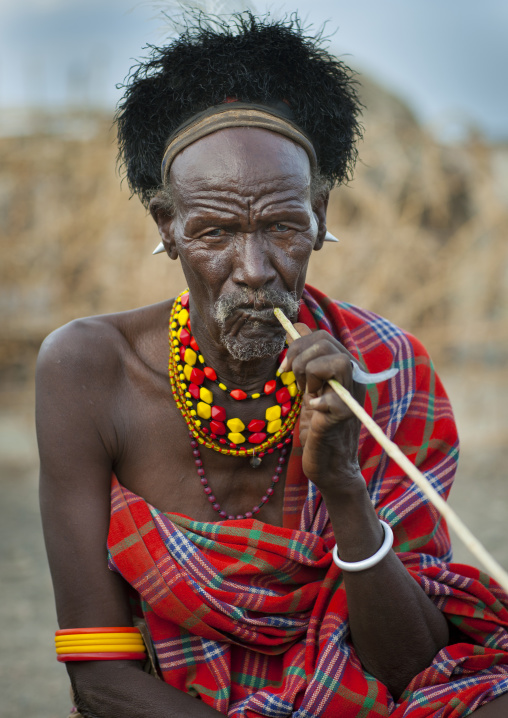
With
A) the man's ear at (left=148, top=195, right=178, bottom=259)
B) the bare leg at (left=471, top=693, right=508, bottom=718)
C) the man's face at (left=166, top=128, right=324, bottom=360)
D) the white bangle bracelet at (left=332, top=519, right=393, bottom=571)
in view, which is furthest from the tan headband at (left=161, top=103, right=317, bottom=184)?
the bare leg at (left=471, top=693, right=508, bottom=718)

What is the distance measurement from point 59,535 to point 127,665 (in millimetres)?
414

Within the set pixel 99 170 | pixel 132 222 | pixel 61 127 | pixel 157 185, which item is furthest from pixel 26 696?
pixel 61 127

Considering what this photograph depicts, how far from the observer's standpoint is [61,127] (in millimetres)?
7391

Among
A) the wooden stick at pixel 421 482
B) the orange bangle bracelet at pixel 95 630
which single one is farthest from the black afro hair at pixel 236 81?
the orange bangle bracelet at pixel 95 630

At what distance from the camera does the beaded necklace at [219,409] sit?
2.45 m

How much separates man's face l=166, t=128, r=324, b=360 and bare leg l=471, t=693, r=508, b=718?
109cm

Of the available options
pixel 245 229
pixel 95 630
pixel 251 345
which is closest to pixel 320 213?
pixel 245 229

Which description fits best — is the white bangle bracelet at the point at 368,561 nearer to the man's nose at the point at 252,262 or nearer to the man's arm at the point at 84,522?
the man's arm at the point at 84,522

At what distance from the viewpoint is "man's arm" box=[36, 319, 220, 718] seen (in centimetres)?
223

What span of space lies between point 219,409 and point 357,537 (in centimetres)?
61

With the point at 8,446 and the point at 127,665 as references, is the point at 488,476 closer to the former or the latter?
the point at 8,446

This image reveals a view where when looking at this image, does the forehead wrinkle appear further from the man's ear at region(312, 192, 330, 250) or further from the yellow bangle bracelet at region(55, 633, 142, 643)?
the yellow bangle bracelet at region(55, 633, 142, 643)

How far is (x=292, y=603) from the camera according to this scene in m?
2.31

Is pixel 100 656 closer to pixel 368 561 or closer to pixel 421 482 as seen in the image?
pixel 368 561
